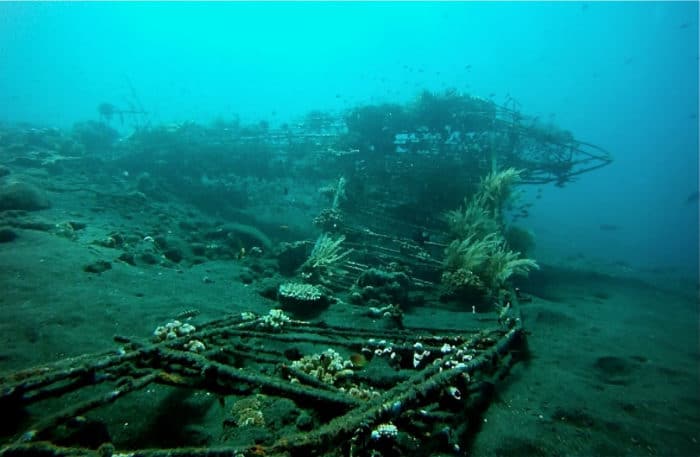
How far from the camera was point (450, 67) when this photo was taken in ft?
590

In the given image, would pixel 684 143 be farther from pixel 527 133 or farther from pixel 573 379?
pixel 573 379

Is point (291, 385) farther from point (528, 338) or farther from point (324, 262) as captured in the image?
point (324, 262)

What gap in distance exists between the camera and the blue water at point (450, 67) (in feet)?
435

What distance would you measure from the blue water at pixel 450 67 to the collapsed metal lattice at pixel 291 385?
117 m

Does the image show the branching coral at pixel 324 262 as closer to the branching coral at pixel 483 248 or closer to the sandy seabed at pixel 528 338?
the sandy seabed at pixel 528 338

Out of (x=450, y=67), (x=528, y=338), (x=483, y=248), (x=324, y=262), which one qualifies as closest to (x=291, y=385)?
(x=528, y=338)

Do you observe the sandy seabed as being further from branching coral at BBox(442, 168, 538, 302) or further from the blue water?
the blue water

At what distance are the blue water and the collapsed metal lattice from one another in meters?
117

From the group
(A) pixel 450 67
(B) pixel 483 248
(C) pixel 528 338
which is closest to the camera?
(C) pixel 528 338

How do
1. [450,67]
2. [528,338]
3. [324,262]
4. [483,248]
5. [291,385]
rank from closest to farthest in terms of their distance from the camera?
[291,385] < [528,338] < [324,262] < [483,248] < [450,67]

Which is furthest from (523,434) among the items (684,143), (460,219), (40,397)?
(684,143)

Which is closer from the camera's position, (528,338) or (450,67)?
(528,338)

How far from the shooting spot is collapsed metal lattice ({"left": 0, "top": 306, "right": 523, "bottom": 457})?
267cm

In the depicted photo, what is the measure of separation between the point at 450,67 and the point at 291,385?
666 ft
